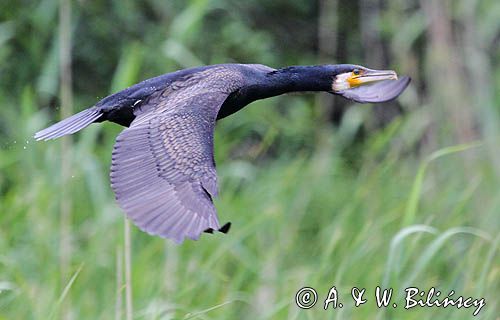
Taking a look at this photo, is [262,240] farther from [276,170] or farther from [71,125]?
[71,125]

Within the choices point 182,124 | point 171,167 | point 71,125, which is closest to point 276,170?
point 71,125

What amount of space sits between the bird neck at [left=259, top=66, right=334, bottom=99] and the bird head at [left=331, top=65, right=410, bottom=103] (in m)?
0.04

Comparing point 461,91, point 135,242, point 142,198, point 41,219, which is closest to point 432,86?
point 461,91

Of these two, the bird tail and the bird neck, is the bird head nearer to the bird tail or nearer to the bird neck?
the bird neck

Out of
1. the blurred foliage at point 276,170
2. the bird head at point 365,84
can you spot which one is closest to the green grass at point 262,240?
the blurred foliage at point 276,170

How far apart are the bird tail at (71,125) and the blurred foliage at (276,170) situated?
0.96ft

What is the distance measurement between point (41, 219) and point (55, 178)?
13.7 inches

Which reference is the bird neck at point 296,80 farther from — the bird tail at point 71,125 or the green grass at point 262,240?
the bird tail at point 71,125

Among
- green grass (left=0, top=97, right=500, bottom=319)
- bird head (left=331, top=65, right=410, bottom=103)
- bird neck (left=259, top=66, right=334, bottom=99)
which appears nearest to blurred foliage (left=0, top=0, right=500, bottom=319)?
green grass (left=0, top=97, right=500, bottom=319)

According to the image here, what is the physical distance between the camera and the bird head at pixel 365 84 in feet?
14.9

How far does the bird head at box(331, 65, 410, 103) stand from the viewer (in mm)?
4531

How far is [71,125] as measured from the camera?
4.18m

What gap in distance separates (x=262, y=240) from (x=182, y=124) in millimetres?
1768

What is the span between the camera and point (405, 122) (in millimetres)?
6801
